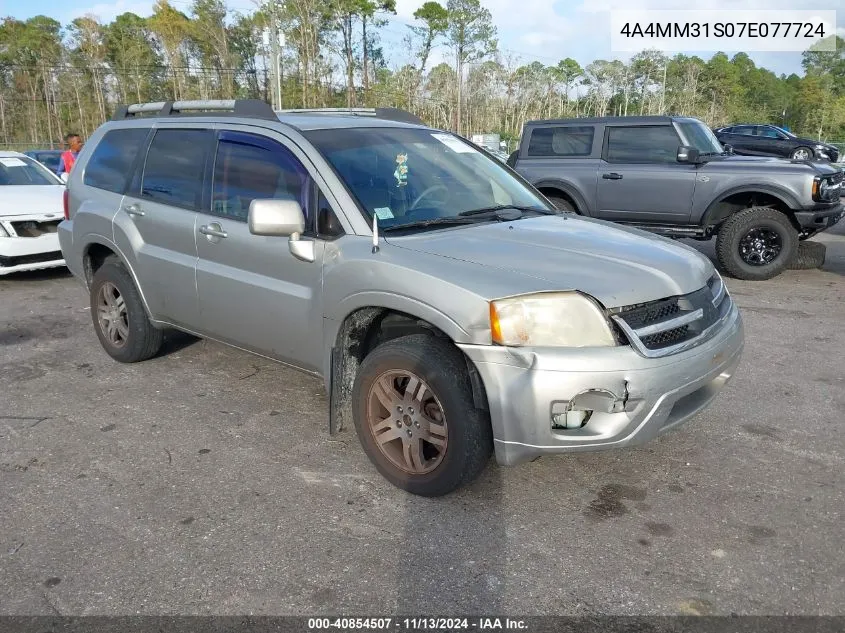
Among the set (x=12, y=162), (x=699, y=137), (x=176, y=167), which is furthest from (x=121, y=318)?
(x=699, y=137)

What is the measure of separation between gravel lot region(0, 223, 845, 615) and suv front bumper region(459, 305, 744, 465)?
1.45ft

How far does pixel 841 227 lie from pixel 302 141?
1286 centimetres

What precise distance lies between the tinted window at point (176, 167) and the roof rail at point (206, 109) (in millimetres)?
200

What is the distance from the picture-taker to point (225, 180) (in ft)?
12.7

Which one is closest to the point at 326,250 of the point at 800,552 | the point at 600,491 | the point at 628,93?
the point at 600,491

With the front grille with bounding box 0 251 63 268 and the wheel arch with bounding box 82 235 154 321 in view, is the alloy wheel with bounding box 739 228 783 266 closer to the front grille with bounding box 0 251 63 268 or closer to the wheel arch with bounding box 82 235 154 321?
the wheel arch with bounding box 82 235 154 321

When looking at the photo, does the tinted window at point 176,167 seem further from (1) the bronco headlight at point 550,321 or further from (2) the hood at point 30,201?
(2) the hood at point 30,201

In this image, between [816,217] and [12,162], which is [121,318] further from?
[816,217]

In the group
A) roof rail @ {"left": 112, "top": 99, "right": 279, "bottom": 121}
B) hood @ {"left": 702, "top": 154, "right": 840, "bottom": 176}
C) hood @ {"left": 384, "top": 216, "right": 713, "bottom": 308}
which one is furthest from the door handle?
hood @ {"left": 702, "top": 154, "right": 840, "bottom": 176}

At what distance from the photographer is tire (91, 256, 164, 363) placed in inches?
183

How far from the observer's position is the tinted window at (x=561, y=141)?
925 centimetres

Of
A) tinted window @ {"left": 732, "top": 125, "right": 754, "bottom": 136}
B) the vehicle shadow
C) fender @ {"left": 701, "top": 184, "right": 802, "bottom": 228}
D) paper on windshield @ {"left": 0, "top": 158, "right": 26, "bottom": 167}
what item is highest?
tinted window @ {"left": 732, "top": 125, "right": 754, "bottom": 136}

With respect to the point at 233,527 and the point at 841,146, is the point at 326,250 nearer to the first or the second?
the point at 233,527

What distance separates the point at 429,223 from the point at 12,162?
8.16 metres
